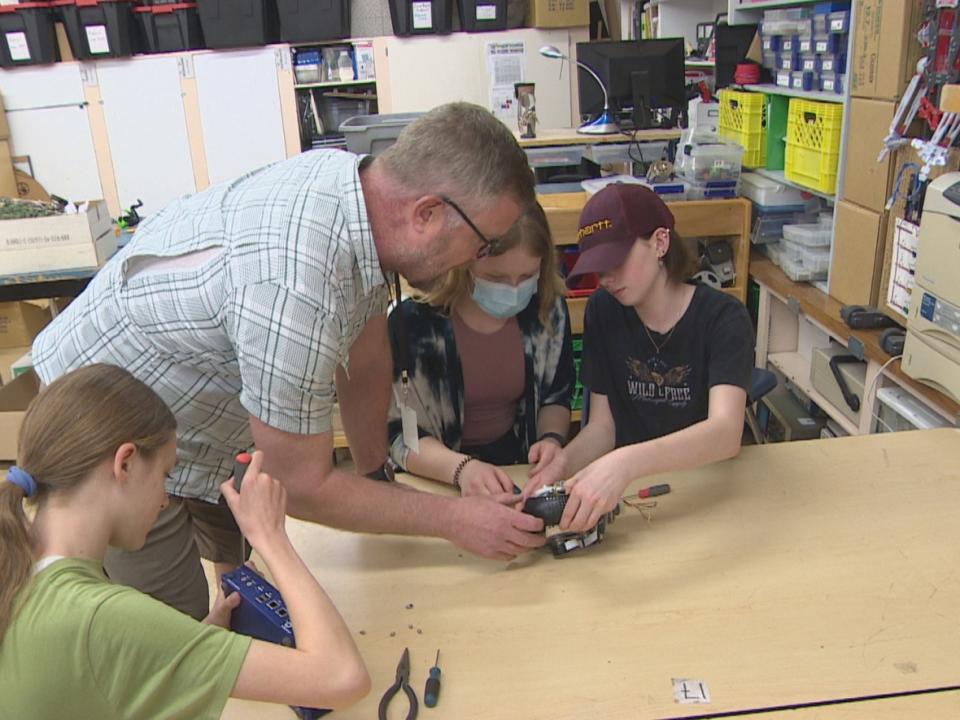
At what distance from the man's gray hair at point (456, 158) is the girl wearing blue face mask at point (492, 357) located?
401 millimetres

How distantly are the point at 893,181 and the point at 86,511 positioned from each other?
212cm

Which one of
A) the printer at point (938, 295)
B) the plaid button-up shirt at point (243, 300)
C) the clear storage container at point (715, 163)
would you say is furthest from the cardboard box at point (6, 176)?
the printer at point (938, 295)

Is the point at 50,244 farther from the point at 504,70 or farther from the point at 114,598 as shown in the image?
the point at 504,70

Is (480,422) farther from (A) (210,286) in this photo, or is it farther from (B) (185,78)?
(B) (185,78)

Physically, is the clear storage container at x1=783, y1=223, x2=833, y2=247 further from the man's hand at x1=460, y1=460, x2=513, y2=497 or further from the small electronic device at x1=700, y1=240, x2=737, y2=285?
the man's hand at x1=460, y1=460, x2=513, y2=497

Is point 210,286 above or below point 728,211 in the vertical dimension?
above

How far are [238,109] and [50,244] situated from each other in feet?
7.46

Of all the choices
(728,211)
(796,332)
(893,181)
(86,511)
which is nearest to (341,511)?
(86,511)

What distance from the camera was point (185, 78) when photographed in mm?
4684

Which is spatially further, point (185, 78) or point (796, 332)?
point (185, 78)

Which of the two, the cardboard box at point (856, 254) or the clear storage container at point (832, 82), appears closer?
the cardboard box at point (856, 254)

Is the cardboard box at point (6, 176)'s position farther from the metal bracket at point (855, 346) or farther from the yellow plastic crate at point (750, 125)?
the metal bracket at point (855, 346)

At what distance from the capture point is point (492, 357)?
66.6 inches

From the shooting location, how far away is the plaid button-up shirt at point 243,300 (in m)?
1.06
